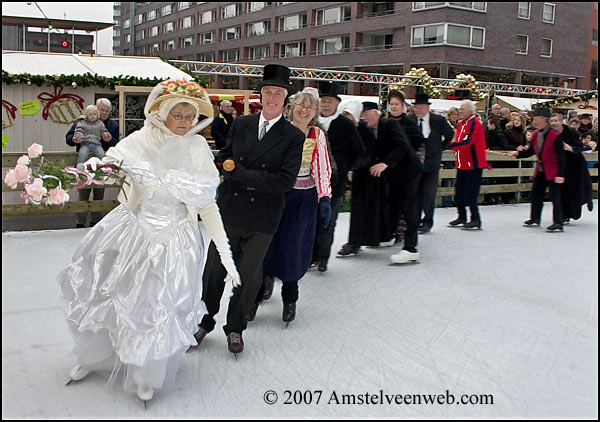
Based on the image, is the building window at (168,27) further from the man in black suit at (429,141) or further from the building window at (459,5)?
the man in black suit at (429,141)

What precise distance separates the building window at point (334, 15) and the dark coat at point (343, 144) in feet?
118

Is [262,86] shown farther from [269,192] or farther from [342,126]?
[342,126]

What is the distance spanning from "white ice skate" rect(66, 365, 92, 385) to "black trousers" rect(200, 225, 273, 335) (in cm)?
94

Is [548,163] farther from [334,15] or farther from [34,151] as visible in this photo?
[334,15]

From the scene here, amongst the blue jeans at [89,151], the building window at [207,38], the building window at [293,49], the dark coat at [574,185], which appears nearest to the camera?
the blue jeans at [89,151]

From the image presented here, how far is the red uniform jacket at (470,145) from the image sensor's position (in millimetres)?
8750

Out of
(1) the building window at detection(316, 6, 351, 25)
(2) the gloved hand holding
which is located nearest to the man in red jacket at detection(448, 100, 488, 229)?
(2) the gloved hand holding

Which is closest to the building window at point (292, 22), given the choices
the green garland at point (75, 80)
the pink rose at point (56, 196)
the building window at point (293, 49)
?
the building window at point (293, 49)

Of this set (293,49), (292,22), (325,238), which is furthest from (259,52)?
(325,238)

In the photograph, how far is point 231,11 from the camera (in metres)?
49.6

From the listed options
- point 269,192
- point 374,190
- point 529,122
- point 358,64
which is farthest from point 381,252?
point 358,64

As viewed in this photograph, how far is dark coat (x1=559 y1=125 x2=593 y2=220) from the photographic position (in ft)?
31.0

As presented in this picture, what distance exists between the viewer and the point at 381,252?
24.6 feet

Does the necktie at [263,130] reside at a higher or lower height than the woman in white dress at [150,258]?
higher
